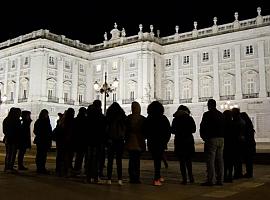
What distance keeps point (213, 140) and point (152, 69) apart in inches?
1416

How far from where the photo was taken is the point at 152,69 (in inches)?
1743

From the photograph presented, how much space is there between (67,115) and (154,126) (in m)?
2.93

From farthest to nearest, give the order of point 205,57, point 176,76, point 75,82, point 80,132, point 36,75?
1. point 75,82
2. point 176,76
3. point 36,75
4. point 205,57
5. point 80,132

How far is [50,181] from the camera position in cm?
898

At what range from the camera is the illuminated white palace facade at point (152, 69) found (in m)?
39.6

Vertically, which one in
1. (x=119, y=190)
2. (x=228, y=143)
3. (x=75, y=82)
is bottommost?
(x=119, y=190)

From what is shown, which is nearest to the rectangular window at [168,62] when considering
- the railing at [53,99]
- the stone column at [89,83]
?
the stone column at [89,83]

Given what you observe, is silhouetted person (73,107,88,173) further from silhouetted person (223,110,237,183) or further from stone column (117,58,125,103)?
stone column (117,58,125,103)

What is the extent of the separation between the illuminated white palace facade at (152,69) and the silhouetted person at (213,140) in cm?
3050

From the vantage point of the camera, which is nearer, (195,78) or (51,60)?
(195,78)

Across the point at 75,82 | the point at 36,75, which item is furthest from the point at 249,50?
the point at 36,75

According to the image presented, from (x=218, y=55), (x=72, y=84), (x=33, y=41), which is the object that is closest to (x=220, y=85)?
(x=218, y=55)

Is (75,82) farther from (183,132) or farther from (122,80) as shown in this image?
(183,132)

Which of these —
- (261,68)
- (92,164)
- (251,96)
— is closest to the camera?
(92,164)
